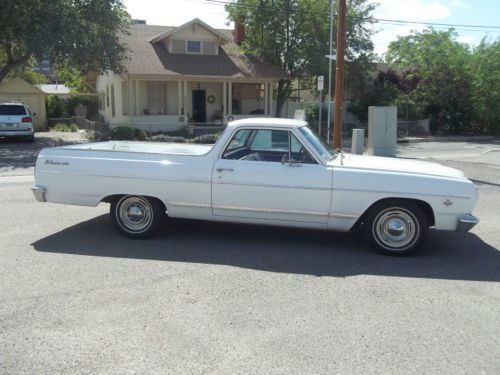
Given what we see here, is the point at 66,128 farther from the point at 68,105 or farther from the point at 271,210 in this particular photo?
the point at 271,210

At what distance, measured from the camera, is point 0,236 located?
672cm

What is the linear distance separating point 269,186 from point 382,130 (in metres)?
12.5

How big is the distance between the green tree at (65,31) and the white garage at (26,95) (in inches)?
244

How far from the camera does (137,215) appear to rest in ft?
21.7

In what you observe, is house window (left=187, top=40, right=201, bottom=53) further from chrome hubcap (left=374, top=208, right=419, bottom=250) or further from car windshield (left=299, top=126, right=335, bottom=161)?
chrome hubcap (left=374, top=208, right=419, bottom=250)

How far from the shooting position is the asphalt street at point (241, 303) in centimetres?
366

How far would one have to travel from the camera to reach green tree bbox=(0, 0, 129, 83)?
72.3ft

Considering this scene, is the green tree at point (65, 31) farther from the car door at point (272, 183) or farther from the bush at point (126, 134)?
the car door at point (272, 183)

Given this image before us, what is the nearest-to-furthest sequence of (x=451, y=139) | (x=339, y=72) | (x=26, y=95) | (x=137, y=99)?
(x=339, y=72), (x=451, y=139), (x=137, y=99), (x=26, y=95)

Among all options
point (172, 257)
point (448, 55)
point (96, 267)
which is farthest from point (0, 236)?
point (448, 55)

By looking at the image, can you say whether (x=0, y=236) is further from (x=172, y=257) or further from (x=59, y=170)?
(x=172, y=257)

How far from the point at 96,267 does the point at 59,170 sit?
1.73 meters

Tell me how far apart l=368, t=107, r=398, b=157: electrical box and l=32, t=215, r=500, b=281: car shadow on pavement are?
1059 cm

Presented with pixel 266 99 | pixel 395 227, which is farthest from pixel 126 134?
pixel 395 227
